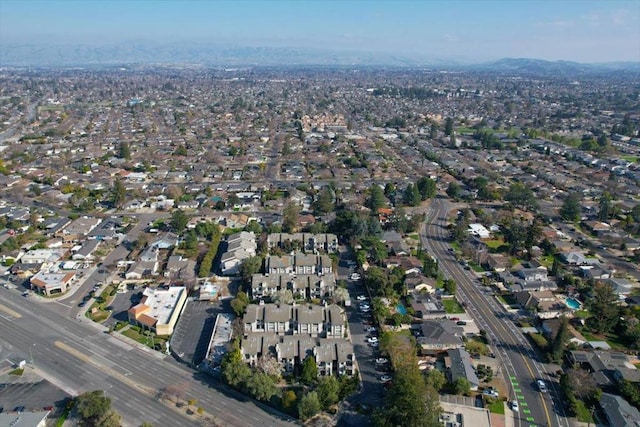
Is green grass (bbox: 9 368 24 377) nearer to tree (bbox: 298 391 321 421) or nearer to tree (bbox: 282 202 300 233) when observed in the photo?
tree (bbox: 298 391 321 421)

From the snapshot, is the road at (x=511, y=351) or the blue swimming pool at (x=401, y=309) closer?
the road at (x=511, y=351)

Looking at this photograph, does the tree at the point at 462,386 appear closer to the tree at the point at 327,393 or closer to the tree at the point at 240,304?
the tree at the point at 327,393

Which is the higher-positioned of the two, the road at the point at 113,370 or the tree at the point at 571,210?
the tree at the point at 571,210

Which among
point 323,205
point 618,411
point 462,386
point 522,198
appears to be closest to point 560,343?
point 618,411

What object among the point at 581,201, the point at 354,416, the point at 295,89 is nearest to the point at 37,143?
the point at 354,416

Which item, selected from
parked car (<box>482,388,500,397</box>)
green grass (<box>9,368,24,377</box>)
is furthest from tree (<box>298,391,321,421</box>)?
green grass (<box>9,368,24,377</box>)

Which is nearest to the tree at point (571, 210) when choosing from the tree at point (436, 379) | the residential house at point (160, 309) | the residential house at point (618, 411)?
the residential house at point (618, 411)
